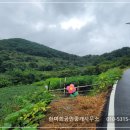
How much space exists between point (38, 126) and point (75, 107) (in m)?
1.68

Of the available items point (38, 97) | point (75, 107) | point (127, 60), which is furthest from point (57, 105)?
point (127, 60)

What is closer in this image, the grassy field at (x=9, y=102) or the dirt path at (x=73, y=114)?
the dirt path at (x=73, y=114)

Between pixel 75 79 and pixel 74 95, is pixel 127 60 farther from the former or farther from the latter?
pixel 74 95

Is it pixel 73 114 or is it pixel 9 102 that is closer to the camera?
pixel 73 114

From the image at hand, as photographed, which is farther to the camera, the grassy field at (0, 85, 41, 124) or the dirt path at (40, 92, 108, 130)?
the grassy field at (0, 85, 41, 124)

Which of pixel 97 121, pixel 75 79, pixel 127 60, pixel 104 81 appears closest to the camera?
pixel 97 121

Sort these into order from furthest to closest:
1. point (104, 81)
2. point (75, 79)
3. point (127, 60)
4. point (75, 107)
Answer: point (127, 60)
point (75, 79)
point (104, 81)
point (75, 107)

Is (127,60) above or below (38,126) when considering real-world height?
above

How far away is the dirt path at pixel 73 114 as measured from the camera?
6930 millimetres

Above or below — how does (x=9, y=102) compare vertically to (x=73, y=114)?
below

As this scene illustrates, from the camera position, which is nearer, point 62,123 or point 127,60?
point 62,123

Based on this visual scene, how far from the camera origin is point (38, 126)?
276 inches

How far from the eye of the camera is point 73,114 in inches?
309

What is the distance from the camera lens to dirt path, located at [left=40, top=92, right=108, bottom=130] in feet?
22.7
